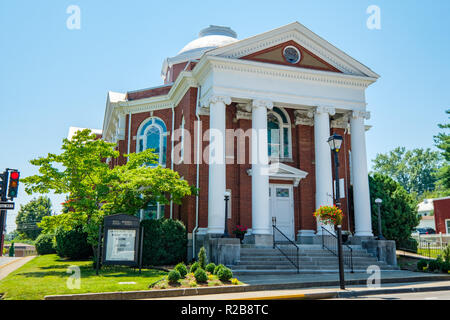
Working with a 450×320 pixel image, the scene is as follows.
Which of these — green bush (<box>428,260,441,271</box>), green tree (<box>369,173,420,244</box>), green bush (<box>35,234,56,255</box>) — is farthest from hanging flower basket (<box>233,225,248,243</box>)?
green bush (<box>35,234,56,255</box>)

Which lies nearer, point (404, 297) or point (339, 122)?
point (404, 297)

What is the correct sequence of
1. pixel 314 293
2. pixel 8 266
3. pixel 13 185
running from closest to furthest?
pixel 314 293 < pixel 13 185 < pixel 8 266

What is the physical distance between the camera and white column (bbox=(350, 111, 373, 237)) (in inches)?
827

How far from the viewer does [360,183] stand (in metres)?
21.3

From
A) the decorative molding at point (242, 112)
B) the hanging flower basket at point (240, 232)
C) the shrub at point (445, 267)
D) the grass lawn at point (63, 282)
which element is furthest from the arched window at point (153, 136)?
the shrub at point (445, 267)

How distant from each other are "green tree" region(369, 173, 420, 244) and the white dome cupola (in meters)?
14.2

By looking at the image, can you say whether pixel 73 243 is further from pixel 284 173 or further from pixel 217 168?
pixel 284 173

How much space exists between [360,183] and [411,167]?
82.8 metres

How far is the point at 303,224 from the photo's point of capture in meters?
22.4

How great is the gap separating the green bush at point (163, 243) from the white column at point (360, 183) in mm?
8767

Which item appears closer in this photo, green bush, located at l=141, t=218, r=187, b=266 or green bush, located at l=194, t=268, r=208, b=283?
green bush, located at l=194, t=268, r=208, b=283

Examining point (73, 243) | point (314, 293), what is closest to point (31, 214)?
point (73, 243)

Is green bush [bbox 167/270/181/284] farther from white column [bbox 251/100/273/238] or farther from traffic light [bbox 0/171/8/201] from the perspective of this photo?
traffic light [bbox 0/171/8/201]
